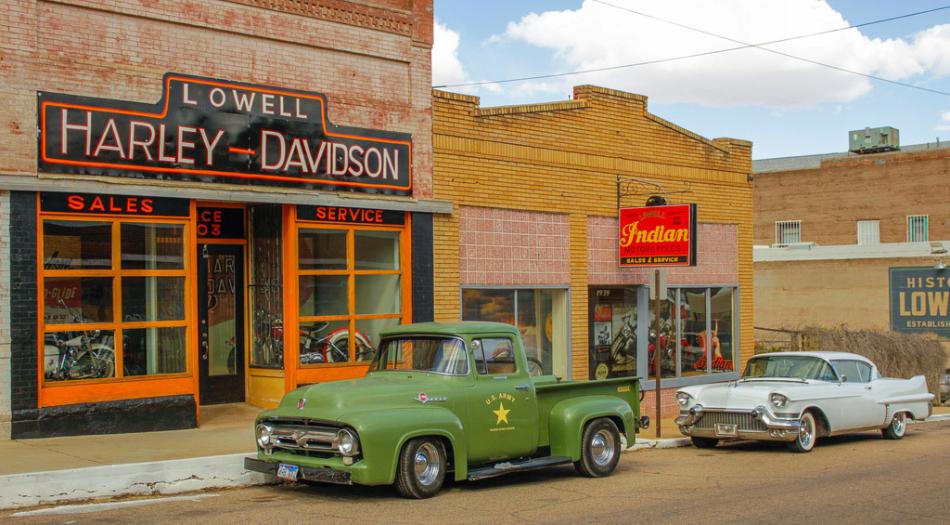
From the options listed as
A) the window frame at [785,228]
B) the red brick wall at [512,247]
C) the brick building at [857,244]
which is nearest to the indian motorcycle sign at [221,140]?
the red brick wall at [512,247]

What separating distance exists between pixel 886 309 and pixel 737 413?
2838 cm

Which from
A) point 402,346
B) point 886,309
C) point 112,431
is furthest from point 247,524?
point 886,309

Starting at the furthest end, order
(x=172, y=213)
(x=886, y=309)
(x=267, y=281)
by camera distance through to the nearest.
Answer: (x=886, y=309), (x=267, y=281), (x=172, y=213)

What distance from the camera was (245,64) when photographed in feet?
50.1

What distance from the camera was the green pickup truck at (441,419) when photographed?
33.3 ft

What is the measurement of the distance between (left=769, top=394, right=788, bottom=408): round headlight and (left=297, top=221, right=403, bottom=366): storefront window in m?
6.02

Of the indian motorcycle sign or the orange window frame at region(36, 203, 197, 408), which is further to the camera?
the indian motorcycle sign

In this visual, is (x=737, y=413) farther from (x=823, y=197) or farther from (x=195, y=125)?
(x=823, y=197)

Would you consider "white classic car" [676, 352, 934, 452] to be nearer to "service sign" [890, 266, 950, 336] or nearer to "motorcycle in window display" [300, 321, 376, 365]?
"motorcycle in window display" [300, 321, 376, 365]

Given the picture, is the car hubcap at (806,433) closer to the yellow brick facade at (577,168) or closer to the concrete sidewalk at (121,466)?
the yellow brick facade at (577,168)

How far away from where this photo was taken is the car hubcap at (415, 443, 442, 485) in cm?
1053

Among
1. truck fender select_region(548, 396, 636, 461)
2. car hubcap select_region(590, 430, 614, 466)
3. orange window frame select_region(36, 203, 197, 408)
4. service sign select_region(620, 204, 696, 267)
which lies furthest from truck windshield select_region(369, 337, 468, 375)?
service sign select_region(620, 204, 696, 267)

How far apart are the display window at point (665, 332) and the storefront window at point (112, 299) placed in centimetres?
898

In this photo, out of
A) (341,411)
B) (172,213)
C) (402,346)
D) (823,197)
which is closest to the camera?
(341,411)
